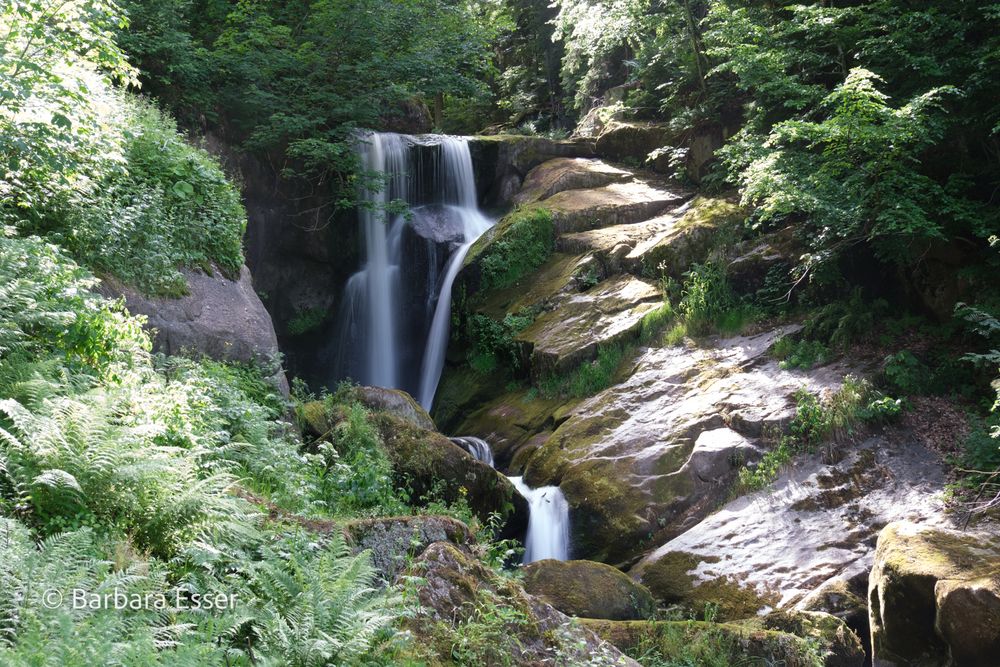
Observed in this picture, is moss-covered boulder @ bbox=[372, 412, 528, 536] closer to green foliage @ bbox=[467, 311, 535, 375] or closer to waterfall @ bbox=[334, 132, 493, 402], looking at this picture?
green foliage @ bbox=[467, 311, 535, 375]

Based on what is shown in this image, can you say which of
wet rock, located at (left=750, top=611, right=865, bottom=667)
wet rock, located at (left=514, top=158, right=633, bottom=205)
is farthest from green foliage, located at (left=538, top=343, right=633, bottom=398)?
wet rock, located at (left=514, top=158, right=633, bottom=205)

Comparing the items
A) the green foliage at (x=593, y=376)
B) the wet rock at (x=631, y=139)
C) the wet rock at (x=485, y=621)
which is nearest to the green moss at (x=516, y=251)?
the green foliage at (x=593, y=376)

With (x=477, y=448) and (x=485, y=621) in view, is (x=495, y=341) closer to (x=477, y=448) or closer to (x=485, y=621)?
(x=477, y=448)

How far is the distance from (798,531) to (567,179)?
11.3m

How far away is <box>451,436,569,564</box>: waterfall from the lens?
9984 mm

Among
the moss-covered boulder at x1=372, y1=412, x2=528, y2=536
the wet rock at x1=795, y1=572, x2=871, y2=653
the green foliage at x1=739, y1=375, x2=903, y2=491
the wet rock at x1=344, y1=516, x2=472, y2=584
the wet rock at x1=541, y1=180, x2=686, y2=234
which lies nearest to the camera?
the wet rock at x1=344, y1=516, x2=472, y2=584

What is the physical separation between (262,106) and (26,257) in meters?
11.6

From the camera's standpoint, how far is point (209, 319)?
345 inches

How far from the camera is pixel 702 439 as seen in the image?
10125mm

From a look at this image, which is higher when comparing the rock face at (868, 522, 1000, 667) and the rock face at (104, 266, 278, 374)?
the rock face at (104, 266, 278, 374)

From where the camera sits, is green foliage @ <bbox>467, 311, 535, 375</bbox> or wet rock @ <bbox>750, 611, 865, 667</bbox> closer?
wet rock @ <bbox>750, 611, 865, 667</bbox>

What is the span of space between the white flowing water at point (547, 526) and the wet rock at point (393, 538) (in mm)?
4863

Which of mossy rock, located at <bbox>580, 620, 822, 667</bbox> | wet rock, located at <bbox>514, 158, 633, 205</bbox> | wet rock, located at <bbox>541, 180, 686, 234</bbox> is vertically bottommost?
mossy rock, located at <bbox>580, 620, 822, 667</bbox>

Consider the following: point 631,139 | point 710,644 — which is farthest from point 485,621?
point 631,139
